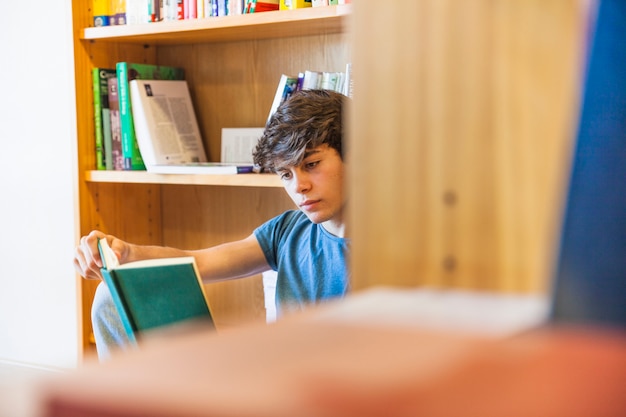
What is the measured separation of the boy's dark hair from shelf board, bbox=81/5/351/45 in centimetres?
18

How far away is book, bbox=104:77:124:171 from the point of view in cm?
226

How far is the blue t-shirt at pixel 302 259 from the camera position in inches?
71.9

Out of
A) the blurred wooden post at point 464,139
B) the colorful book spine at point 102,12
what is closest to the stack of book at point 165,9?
A: the colorful book spine at point 102,12

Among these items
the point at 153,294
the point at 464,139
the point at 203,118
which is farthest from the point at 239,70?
the point at 464,139

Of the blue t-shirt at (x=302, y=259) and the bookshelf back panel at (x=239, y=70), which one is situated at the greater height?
the bookshelf back panel at (x=239, y=70)

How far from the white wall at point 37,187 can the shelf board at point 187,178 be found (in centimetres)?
11

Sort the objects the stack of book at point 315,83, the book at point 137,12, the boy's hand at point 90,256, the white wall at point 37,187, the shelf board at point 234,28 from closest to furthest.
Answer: the boy's hand at point 90,256 → the shelf board at point 234,28 → the stack of book at point 315,83 → the book at point 137,12 → the white wall at point 37,187

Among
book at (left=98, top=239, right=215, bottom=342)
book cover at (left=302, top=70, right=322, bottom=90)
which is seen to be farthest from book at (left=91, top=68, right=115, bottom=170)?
book at (left=98, top=239, right=215, bottom=342)

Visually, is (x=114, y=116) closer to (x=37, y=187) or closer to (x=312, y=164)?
(x=37, y=187)

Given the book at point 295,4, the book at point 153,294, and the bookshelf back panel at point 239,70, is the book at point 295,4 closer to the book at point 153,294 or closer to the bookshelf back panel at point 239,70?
the bookshelf back panel at point 239,70

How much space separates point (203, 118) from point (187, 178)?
0.38m

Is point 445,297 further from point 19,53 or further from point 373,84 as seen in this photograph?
point 19,53

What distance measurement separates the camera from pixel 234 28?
6.68 ft

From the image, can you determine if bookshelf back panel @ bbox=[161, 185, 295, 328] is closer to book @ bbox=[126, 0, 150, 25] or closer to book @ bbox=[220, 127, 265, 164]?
book @ bbox=[220, 127, 265, 164]
